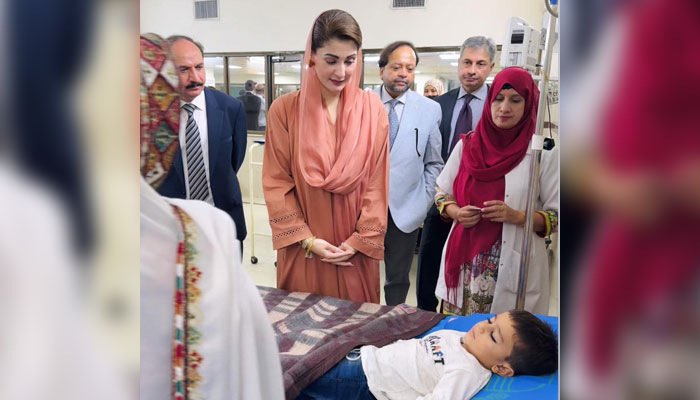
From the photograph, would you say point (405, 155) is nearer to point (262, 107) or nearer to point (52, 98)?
point (262, 107)

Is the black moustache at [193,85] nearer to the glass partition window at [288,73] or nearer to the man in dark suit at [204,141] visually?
the man in dark suit at [204,141]

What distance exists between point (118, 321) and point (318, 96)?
0.43m

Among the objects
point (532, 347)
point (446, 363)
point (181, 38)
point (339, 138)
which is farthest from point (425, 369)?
point (181, 38)

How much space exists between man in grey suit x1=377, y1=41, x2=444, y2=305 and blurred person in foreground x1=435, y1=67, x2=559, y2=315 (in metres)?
0.03

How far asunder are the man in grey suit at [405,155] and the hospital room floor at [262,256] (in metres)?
0.01

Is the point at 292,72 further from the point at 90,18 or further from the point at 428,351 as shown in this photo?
the point at 428,351

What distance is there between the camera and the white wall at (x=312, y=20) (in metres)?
0.67

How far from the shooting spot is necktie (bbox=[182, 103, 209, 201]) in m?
0.70

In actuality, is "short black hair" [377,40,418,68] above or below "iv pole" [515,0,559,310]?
above

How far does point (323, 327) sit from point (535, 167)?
392 mm

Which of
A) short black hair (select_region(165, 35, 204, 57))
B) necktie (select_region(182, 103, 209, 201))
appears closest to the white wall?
short black hair (select_region(165, 35, 204, 57))

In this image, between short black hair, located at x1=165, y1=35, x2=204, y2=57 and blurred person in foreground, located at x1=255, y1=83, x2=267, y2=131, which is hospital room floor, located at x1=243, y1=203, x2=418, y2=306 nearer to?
blurred person in foreground, located at x1=255, y1=83, x2=267, y2=131

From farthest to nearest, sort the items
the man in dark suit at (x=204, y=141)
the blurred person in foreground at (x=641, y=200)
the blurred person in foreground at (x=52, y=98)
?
the man in dark suit at (x=204, y=141) → the blurred person in foreground at (x=52, y=98) → the blurred person in foreground at (x=641, y=200)

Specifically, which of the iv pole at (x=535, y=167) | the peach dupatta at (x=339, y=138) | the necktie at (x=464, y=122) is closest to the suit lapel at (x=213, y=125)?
the peach dupatta at (x=339, y=138)
